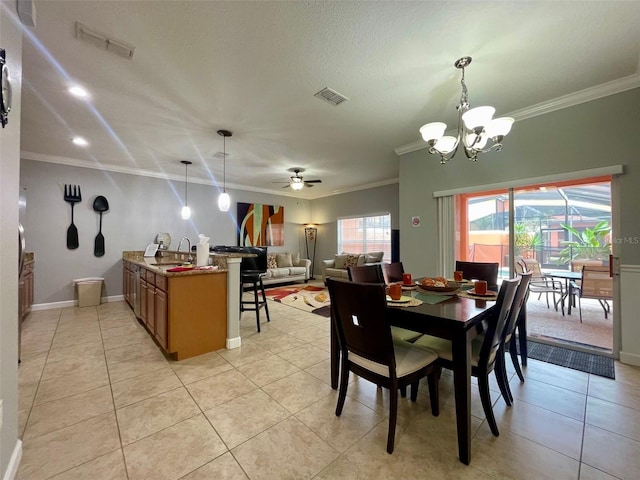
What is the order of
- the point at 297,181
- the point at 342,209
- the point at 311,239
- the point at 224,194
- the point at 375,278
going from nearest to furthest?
1. the point at 375,278
2. the point at 224,194
3. the point at 297,181
4. the point at 342,209
5. the point at 311,239

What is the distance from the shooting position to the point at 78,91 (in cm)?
270

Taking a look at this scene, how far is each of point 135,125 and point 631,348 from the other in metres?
5.99

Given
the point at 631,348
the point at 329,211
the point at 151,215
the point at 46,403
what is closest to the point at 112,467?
the point at 46,403

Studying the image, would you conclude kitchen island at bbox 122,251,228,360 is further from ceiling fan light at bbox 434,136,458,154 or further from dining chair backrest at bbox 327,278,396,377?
ceiling fan light at bbox 434,136,458,154

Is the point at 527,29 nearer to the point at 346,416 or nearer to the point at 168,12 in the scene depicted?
the point at 168,12

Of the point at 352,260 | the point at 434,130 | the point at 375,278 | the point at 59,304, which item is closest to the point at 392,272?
the point at 375,278

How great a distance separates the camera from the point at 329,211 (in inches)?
323

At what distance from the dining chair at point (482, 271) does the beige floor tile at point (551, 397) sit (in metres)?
0.85

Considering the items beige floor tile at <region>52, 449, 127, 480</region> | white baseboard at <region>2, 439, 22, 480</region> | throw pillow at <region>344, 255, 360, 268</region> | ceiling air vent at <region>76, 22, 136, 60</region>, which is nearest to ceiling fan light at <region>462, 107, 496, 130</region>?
ceiling air vent at <region>76, 22, 136, 60</region>

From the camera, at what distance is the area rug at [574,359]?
2.46m

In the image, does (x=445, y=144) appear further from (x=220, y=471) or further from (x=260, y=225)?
(x=260, y=225)

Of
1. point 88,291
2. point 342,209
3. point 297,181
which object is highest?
point 297,181

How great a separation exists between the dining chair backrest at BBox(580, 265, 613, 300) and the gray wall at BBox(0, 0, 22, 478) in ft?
15.5

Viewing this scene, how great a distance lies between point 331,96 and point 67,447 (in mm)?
3360
